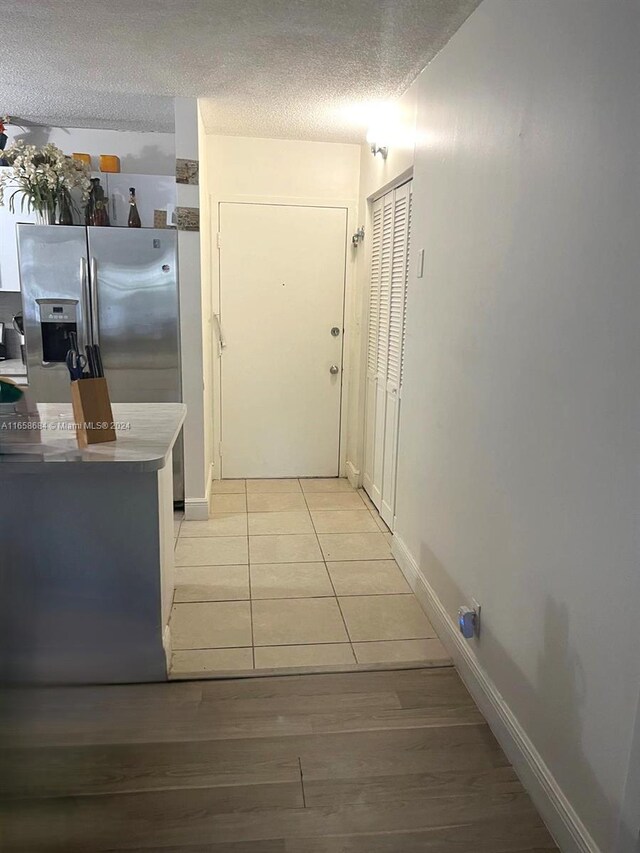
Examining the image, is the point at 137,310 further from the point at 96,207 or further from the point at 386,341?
the point at 386,341

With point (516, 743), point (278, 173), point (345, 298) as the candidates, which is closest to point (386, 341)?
point (345, 298)

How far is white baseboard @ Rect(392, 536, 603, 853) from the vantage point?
147cm

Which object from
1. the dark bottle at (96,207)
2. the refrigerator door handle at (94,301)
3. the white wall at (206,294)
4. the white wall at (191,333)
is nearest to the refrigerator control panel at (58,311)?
the refrigerator door handle at (94,301)

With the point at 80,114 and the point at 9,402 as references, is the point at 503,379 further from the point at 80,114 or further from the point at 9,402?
the point at 80,114

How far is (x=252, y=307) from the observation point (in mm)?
4191

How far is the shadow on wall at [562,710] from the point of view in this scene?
138cm

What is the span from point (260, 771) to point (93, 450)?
1092 mm

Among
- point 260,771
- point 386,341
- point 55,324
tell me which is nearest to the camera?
point 260,771

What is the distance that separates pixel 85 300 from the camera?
135 inches

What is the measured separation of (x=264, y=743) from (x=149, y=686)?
19.6 inches

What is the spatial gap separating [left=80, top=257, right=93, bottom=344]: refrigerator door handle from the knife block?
170 centimetres

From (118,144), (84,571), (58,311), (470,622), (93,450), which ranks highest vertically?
(118,144)

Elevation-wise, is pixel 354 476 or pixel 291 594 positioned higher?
pixel 354 476

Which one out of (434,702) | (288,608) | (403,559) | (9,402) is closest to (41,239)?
(9,402)
